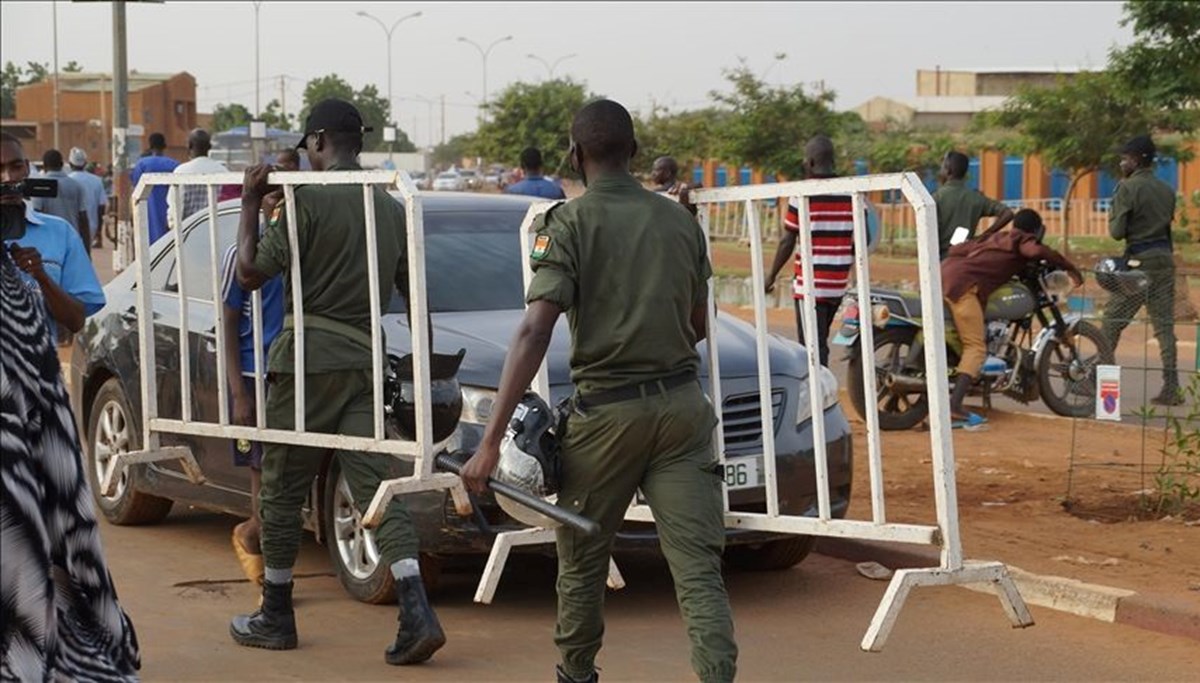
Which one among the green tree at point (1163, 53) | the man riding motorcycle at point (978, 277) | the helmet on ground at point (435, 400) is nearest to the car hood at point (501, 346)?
the helmet on ground at point (435, 400)

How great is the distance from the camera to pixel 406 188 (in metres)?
6.60

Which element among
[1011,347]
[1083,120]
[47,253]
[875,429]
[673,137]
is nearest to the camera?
[875,429]

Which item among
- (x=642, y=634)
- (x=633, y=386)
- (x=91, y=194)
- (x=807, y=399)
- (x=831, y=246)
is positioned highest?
(x=91, y=194)

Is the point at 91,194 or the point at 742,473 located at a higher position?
the point at 91,194

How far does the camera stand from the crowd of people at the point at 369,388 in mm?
4141

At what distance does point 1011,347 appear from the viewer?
1292 cm

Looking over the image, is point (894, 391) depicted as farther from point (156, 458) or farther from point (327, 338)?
point (327, 338)

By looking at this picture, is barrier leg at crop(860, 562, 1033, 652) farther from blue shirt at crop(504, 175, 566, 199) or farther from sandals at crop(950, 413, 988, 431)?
blue shirt at crop(504, 175, 566, 199)

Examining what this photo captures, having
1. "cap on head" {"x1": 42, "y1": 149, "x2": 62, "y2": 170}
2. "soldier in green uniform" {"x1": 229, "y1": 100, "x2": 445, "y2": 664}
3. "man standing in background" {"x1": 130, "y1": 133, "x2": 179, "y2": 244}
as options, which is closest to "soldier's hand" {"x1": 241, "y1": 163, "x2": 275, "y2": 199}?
"soldier in green uniform" {"x1": 229, "y1": 100, "x2": 445, "y2": 664}

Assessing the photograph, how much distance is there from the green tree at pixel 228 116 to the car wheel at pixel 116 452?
97.3 metres

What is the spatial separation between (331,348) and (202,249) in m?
2.38

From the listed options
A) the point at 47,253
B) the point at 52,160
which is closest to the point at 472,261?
the point at 47,253

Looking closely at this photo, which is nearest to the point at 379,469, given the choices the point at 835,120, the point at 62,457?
the point at 62,457

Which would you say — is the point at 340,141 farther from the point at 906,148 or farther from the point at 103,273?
the point at 906,148
